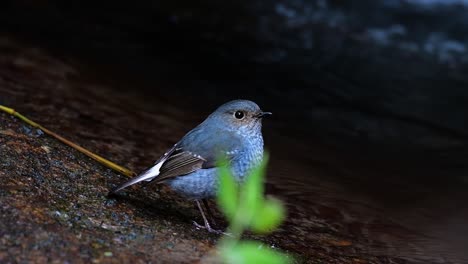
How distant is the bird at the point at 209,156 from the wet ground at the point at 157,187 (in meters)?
0.22

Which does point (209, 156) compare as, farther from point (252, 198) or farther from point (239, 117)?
point (252, 198)

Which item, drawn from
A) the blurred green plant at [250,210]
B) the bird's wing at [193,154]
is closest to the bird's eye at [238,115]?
the bird's wing at [193,154]

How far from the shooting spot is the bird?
505cm

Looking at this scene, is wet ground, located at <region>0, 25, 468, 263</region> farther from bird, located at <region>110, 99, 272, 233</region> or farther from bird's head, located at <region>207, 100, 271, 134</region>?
bird's head, located at <region>207, 100, 271, 134</region>

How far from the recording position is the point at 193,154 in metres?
5.20

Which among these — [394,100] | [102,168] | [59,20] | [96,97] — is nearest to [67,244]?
[102,168]

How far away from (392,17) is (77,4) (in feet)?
18.6

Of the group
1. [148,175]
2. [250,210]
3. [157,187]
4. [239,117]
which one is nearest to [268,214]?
[250,210]

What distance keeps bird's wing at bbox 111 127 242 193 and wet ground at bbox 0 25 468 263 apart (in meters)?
0.26

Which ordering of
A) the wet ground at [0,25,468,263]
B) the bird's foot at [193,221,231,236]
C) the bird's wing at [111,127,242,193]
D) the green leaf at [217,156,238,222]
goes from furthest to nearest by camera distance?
1. the bird's wing at [111,127,242,193]
2. the bird's foot at [193,221,231,236]
3. the wet ground at [0,25,468,263]
4. the green leaf at [217,156,238,222]

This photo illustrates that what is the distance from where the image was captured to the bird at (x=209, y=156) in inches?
199

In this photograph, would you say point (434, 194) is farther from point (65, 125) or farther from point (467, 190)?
point (65, 125)

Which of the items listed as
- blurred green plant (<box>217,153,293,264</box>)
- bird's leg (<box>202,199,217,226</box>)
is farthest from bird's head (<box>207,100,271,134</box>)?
blurred green plant (<box>217,153,293,264</box>)

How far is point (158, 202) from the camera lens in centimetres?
546
